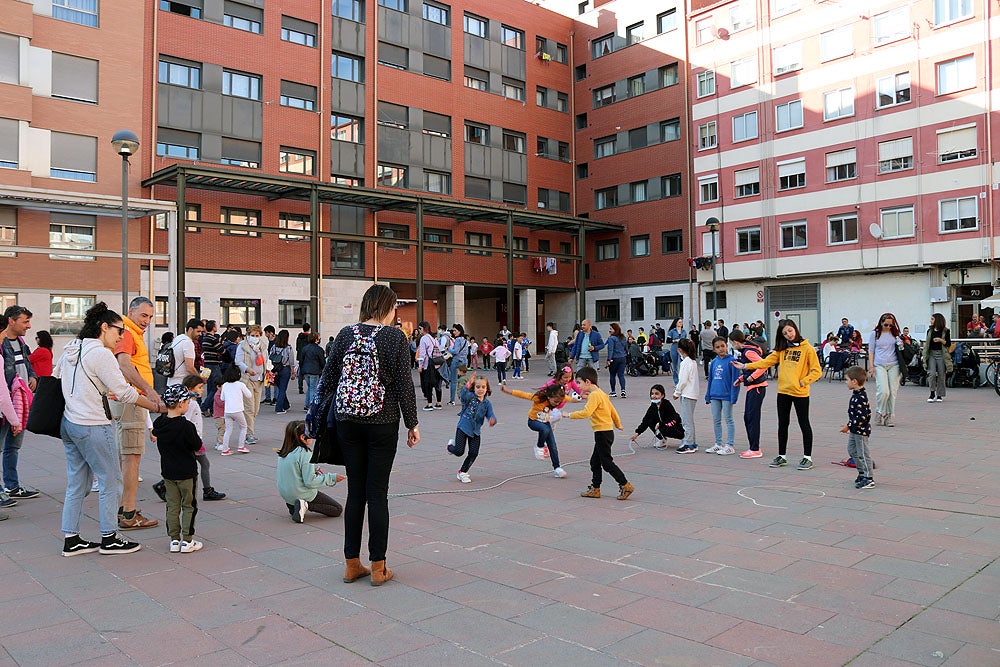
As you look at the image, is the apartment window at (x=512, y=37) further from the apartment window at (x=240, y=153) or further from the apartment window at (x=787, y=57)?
the apartment window at (x=240, y=153)

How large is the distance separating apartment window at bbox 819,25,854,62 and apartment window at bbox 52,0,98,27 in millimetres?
29356

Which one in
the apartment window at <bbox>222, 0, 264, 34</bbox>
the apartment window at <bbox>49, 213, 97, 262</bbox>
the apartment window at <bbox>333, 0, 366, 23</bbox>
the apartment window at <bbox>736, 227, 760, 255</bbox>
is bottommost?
the apartment window at <bbox>49, 213, 97, 262</bbox>

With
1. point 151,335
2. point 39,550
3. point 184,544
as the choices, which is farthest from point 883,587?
point 151,335

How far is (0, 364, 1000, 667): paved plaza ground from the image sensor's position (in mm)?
3805

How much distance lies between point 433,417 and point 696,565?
35.6ft

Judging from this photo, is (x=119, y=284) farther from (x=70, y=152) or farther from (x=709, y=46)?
(x=709, y=46)

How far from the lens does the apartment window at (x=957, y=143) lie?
2870cm

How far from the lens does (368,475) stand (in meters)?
4.79

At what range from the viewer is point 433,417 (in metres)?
15.7

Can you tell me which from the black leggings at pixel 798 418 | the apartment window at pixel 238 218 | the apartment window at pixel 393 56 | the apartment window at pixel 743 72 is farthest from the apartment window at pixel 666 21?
the black leggings at pixel 798 418

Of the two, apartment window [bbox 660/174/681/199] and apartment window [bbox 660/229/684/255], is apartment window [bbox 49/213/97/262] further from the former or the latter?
apartment window [bbox 660/174/681/199]

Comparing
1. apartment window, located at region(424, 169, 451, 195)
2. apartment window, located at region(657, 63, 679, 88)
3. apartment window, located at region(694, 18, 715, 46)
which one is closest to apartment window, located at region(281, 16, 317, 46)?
apartment window, located at region(424, 169, 451, 195)

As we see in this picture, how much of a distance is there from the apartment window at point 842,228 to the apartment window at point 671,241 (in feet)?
25.5

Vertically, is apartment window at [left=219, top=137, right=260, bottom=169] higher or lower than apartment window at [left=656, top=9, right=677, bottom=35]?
lower
